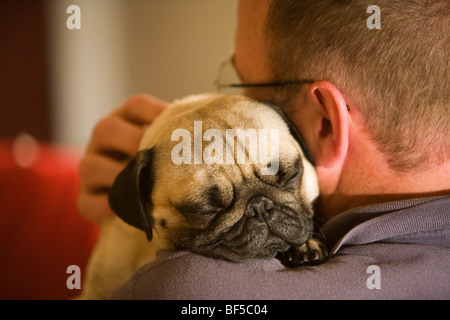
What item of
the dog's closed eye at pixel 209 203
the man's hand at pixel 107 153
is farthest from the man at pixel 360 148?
the man's hand at pixel 107 153

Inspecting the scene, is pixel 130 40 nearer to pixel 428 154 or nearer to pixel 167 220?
pixel 167 220

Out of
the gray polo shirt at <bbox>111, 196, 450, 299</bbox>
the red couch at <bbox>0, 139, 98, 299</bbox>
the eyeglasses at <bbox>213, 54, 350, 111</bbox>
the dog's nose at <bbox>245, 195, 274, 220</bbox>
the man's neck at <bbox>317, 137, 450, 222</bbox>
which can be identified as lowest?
the red couch at <bbox>0, 139, 98, 299</bbox>

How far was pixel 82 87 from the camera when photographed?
173 inches

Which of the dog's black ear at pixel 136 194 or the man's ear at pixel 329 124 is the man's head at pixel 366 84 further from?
the dog's black ear at pixel 136 194

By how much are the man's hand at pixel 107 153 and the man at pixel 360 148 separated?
0.55m

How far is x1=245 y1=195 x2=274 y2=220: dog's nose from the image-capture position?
1.12 meters

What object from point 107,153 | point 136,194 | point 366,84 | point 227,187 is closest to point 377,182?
point 366,84

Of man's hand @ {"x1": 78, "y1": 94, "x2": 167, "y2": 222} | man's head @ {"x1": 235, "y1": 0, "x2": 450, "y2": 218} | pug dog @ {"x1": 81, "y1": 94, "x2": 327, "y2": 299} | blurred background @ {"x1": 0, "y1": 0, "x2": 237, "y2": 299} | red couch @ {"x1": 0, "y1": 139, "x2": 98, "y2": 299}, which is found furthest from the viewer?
blurred background @ {"x1": 0, "y1": 0, "x2": 237, "y2": 299}

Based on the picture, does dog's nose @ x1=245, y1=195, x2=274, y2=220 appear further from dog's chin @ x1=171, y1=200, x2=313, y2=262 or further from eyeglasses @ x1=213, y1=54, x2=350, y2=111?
eyeglasses @ x1=213, y1=54, x2=350, y2=111

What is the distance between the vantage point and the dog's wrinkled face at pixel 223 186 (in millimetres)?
Result: 1104

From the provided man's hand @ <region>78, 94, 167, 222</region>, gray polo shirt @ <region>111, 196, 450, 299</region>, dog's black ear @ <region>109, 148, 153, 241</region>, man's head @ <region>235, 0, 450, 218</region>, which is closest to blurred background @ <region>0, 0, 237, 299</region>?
man's hand @ <region>78, 94, 167, 222</region>

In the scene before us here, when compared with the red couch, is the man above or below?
above

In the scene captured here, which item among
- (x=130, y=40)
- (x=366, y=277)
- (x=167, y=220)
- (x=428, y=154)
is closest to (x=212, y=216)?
(x=167, y=220)

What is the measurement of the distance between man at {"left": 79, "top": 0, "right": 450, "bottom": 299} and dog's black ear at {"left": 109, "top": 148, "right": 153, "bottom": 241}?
7.5 inches
